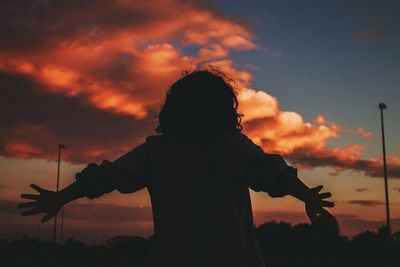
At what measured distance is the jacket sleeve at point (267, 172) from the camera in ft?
12.5

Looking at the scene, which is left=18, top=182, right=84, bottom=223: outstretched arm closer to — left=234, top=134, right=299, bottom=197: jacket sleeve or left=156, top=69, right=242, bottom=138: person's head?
left=156, top=69, right=242, bottom=138: person's head

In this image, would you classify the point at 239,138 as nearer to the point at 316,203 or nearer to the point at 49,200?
the point at 316,203

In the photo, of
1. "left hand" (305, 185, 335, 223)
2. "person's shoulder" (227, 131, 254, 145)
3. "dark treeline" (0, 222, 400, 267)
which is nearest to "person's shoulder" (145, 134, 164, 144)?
"person's shoulder" (227, 131, 254, 145)

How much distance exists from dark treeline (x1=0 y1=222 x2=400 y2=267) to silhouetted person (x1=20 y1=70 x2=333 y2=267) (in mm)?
13777

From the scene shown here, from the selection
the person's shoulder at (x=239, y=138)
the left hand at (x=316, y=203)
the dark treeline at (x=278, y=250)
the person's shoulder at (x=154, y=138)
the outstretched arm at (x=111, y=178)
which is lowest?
the dark treeline at (x=278, y=250)

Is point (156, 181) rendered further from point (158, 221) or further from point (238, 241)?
point (238, 241)

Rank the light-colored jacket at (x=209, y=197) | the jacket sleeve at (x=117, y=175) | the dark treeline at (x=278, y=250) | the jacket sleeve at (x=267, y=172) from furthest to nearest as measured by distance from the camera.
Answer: the dark treeline at (x=278, y=250), the jacket sleeve at (x=117, y=175), the jacket sleeve at (x=267, y=172), the light-colored jacket at (x=209, y=197)

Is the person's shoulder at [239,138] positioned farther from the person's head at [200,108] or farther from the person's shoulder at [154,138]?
the person's shoulder at [154,138]

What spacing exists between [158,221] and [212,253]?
19.5 inches

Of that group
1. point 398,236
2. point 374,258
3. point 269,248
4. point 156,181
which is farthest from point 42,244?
point 398,236

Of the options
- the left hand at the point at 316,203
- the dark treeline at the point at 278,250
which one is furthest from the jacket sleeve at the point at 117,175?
the dark treeline at the point at 278,250

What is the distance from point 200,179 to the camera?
378cm

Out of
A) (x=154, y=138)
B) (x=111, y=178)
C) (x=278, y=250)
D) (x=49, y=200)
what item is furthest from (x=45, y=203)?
(x=278, y=250)

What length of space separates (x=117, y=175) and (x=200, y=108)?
2.91ft
